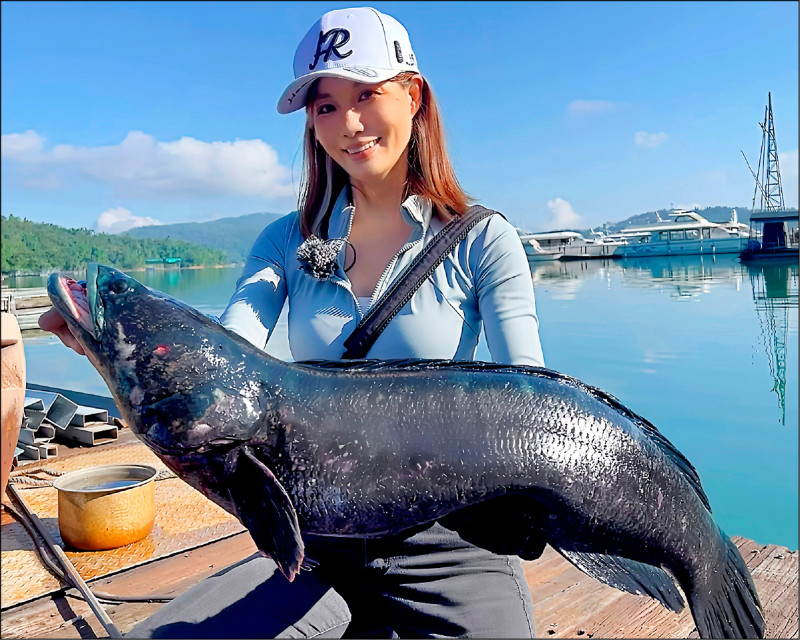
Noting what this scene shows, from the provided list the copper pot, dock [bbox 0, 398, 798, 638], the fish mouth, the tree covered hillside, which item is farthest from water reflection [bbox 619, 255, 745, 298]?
the fish mouth

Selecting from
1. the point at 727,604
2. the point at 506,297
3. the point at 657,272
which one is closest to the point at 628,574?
the point at 727,604

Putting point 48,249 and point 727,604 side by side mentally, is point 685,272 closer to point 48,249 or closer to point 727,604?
point 48,249

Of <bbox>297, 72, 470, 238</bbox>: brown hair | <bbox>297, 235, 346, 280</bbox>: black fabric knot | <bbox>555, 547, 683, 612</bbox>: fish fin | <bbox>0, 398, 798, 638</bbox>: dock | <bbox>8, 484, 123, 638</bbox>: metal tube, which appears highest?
<bbox>297, 72, 470, 238</bbox>: brown hair

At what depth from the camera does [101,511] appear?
340cm

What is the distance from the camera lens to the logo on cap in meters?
2.01

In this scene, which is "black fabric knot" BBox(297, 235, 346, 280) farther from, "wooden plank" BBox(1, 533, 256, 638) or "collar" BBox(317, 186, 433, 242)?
"wooden plank" BBox(1, 533, 256, 638)

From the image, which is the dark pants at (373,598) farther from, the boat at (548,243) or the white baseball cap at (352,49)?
the boat at (548,243)

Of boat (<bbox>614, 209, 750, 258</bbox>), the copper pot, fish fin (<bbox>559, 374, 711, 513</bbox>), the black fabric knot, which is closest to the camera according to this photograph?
fish fin (<bbox>559, 374, 711, 513</bbox>)

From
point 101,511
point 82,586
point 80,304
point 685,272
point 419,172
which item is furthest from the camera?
point 685,272

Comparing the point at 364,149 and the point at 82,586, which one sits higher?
the point at 364,149

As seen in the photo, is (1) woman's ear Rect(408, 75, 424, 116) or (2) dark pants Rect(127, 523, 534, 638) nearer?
(2) dark pants Rect(127, 523, 534, 638)

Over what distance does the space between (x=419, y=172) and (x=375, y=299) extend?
0.53m

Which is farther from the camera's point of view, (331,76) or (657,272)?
(657,272)

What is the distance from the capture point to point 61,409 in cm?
580
